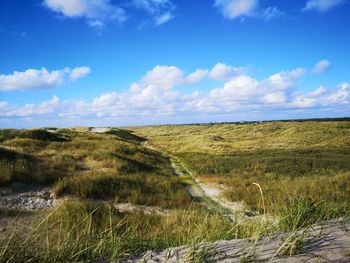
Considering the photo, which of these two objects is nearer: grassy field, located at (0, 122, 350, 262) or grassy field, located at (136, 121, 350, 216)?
grassy field, located at (0, 122, 350, 262)

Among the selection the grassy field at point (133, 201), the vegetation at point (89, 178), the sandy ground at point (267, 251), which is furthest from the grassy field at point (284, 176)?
the vegetation at point (89, 178)

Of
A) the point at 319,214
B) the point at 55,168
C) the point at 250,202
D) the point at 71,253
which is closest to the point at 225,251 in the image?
the point at 71,253

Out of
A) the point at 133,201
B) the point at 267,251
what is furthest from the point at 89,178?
the point at 267,251

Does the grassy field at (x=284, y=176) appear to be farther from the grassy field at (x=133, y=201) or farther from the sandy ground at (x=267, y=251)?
the sandy ground at (x=267, y=251)

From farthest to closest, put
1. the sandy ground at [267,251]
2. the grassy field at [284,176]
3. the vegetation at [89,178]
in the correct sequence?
the vegetation at [89,178], the grassy field at [284,176], the sandy ground at [267,251]

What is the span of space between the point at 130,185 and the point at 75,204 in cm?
626

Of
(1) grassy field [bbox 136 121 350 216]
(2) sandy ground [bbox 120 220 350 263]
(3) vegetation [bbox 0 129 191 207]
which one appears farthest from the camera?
(3) vegetation [bbox 0 129 191 207]

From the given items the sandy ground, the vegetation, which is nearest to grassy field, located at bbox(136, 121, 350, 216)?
the sandy ground

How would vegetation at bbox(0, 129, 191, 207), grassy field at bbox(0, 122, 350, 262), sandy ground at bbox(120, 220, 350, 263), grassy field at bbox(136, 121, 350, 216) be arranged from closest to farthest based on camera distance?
sandy ground at bbox(120, 220, 350, 263) < grassy field at bbox(0, 122, 350, 262) < grassy field at bbox(136, 121, 350, 216) < vegetation at bbox(0, 129, 191, 207)

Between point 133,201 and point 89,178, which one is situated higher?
point 89,178

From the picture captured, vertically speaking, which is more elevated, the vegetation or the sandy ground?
the sandy ground

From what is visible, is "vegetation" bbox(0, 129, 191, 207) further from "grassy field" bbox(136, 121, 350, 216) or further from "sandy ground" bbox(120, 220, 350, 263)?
"sandy ground" bbox(120, 220, 350, 263)

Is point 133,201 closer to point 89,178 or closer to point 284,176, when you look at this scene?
point 89,178

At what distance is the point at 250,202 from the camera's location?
15.8 m
